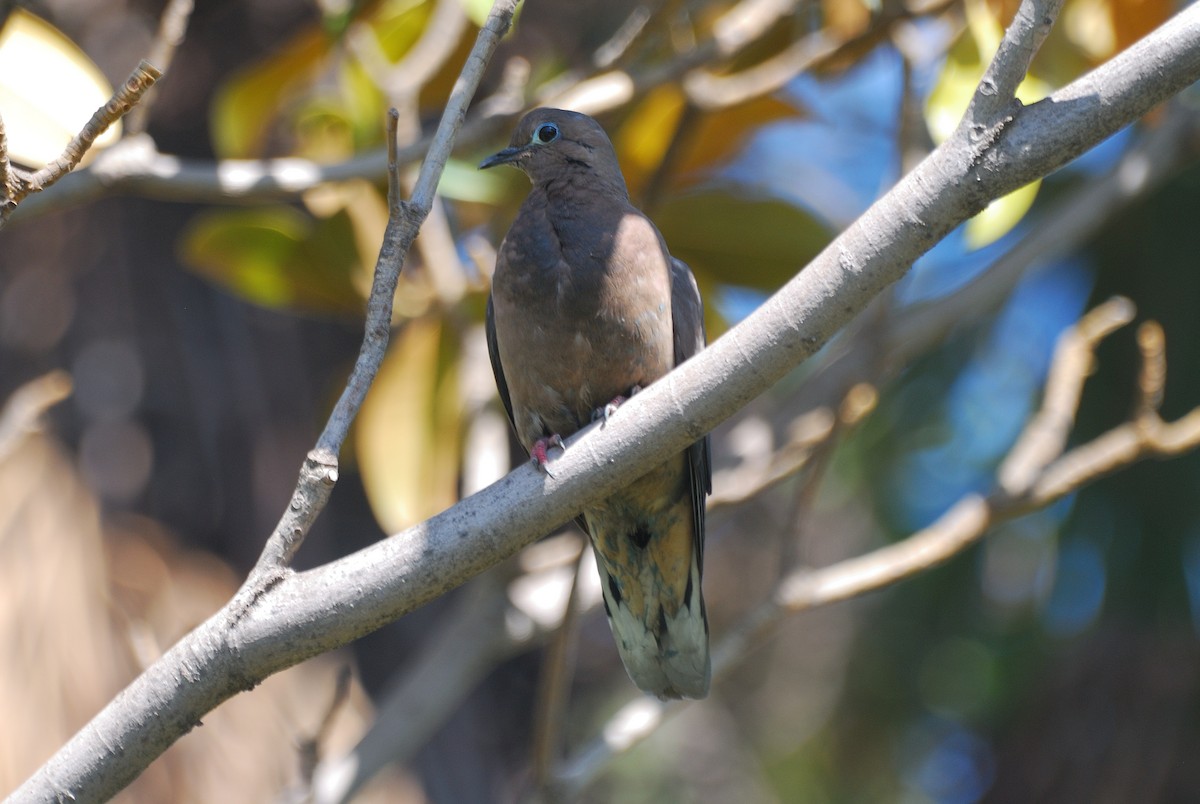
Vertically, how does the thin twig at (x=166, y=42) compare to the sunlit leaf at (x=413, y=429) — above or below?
above

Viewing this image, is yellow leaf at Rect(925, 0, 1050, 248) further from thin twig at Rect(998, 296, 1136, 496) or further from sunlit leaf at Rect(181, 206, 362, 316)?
sunlit leaf at Rect(181, 206, 362, 316)

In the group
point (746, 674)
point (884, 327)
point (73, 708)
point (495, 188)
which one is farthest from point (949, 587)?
point (73, 708)

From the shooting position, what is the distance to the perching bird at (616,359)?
3.13 m

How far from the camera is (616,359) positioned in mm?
3121

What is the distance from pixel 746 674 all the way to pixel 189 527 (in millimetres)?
3988

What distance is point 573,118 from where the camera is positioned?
361 cm

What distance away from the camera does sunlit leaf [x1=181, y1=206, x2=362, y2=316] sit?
4.18 metres

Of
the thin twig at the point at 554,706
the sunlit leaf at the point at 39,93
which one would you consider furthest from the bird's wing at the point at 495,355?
the sunlit leaf at the point at 39,93

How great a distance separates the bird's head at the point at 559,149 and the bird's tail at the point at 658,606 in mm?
1051

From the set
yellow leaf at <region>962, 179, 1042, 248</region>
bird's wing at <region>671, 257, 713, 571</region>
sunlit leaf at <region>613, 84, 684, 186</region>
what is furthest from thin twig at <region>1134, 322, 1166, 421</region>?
sunlit leaf at <region>613, 84, 684, 186</region>

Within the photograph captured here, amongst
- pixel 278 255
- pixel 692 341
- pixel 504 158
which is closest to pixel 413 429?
pixel 278 255

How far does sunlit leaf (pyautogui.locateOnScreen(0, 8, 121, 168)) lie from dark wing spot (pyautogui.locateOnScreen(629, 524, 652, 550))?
72.6 inches

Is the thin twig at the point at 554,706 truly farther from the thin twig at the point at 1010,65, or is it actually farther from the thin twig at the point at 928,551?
the thin twig at the point at 1010,65

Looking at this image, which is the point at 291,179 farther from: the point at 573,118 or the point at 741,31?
the point at 741,31
